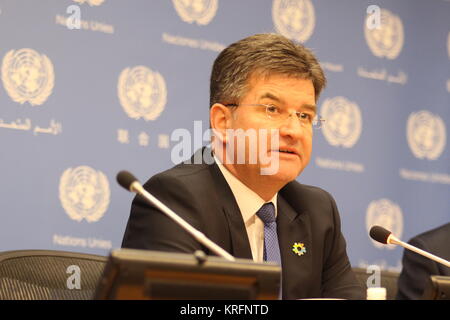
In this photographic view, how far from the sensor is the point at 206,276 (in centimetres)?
151

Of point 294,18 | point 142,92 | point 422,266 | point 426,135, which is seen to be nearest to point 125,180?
point 422,266

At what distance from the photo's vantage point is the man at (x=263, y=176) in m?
2.60

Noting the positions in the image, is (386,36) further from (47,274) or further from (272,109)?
(47,274)

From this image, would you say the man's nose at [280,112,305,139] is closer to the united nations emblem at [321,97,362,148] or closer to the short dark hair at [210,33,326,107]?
the short dark hair at [210,33,326,107]

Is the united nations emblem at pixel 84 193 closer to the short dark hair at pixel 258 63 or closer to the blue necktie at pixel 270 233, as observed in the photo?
the short dark hair at pixel 258 63

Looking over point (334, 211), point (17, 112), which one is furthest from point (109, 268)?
point (17, 112)

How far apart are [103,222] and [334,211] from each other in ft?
3.88

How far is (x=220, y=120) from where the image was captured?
288cm

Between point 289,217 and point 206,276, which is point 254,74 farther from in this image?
point 206,276

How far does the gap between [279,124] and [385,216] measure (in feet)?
7.10

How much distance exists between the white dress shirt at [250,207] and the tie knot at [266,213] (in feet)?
0.04

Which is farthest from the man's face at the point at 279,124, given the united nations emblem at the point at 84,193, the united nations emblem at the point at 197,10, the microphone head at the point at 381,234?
the united nations emblem at the point at 197,10

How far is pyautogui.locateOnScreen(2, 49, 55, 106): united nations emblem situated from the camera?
134 inches

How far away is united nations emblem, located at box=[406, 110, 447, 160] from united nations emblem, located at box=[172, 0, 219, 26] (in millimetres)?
1565
